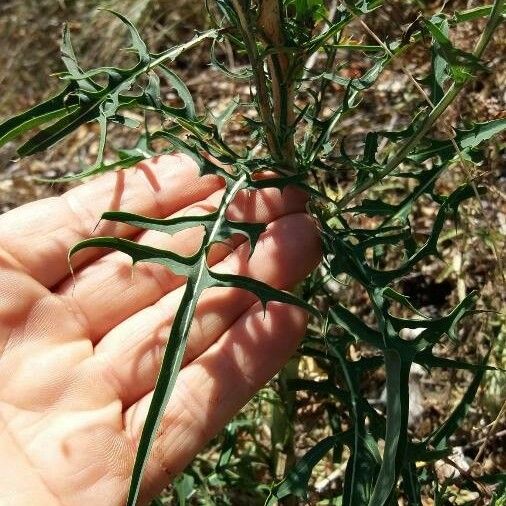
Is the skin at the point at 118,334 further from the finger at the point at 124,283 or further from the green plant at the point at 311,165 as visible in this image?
the green plant at the point at 311,165

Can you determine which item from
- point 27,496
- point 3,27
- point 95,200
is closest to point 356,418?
point 27,496

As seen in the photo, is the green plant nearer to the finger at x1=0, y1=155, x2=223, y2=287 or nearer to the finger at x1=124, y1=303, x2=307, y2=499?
the finger at x1=124, y1=303, x2=307, y2=499

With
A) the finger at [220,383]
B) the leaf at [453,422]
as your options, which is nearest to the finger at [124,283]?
the finger at [220,383]

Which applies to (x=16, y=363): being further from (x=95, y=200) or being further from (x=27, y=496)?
(x=95, y=200)

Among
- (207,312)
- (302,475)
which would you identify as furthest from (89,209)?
(302,475)

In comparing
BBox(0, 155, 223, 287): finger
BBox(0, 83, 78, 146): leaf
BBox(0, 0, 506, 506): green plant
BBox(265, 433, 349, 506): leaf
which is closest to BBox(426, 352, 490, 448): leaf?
BBox(0, 0, 506, 506): green plant
